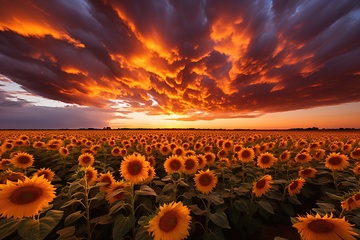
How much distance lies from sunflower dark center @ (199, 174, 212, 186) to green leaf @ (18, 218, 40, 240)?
10.7 ft

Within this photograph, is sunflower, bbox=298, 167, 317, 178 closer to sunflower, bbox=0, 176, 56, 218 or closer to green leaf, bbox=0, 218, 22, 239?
sunflower, bbox=0, 176, 56, 218

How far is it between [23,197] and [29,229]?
1.41ft

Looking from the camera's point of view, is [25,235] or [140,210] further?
[140,210]

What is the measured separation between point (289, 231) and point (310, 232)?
3404mm

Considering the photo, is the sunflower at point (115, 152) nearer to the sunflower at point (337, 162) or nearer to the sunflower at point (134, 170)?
the sunflower at point (134, 170)

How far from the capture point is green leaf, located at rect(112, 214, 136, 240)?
2.88 m

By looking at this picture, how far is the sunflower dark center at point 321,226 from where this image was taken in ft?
7.10

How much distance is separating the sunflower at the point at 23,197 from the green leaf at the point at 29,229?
110 millimetres

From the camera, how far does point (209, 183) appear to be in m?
4.69

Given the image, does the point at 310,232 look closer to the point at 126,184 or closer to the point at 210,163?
the point at 126,184

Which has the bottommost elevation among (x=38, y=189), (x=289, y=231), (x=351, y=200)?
(x=289, y=231)

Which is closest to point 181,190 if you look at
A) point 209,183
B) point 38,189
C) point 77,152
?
point 209,183

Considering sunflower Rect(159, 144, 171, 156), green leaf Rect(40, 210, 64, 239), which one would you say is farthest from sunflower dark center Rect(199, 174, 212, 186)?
sunflower Rect(159, 144, 171, 156)

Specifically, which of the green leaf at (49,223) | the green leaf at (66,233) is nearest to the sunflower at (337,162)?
the green leaf at (66,233)
